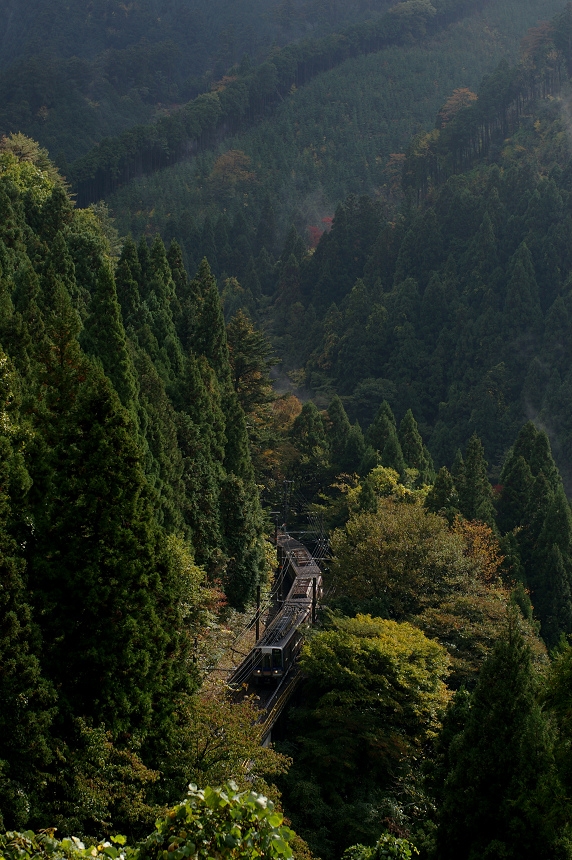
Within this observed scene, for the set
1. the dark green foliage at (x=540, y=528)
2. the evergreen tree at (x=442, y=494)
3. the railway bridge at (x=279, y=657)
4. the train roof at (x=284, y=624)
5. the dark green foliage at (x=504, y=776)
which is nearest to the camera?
the dark green foliage at (x=504, y=776)

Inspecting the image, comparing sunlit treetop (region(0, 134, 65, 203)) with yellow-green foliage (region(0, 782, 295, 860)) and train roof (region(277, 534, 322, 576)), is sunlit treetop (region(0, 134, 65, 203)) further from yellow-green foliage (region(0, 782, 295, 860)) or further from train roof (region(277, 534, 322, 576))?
yellow-green foliage (region(0, 782, 295, 860))

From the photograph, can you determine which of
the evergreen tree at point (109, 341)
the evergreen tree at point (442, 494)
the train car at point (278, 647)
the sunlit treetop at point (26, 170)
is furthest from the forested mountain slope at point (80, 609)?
the evergreen tree at point (442, 494)

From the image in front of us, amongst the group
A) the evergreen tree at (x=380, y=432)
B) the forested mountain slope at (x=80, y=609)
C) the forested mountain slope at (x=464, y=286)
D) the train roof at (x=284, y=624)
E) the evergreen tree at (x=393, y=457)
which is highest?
the forested mountain slope at (x=80, y=609)

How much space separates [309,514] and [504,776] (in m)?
38.9

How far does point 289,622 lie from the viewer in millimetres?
41094

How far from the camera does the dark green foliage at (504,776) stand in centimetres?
1675

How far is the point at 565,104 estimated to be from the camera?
10512 cm

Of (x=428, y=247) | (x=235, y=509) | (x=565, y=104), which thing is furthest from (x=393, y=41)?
(x=235, y=509)

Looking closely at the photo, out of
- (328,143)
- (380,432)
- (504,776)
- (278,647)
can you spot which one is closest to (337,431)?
(380,432)

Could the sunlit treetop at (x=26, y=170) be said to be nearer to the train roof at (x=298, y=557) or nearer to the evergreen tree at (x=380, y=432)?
the train roof at (x=298, y=557)

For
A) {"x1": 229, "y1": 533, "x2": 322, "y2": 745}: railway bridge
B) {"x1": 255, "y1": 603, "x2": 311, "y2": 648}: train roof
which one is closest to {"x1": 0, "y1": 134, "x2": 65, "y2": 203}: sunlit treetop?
{"x1": 255, "y1": 603, "x2": 311, "y2": 648}: train roof

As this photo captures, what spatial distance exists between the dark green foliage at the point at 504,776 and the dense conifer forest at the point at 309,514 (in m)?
0.05

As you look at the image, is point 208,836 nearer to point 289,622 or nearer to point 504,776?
point 504,776

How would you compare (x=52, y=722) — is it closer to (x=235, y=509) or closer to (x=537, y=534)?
(x=235, y=509)
